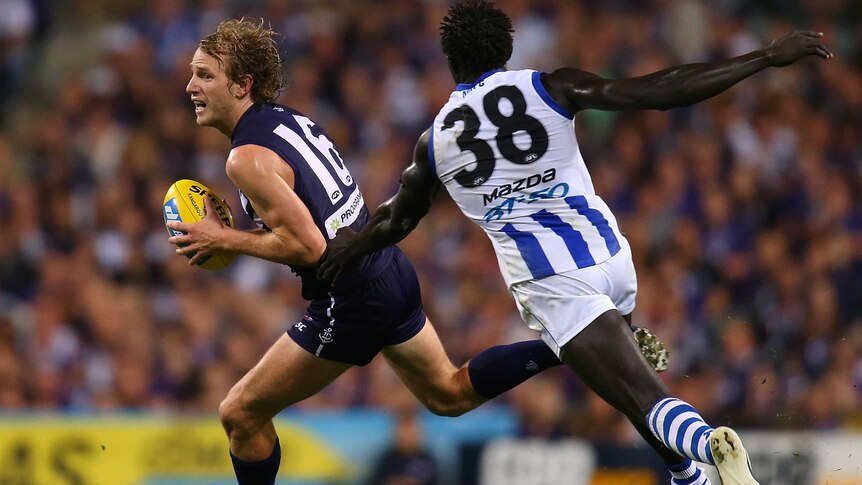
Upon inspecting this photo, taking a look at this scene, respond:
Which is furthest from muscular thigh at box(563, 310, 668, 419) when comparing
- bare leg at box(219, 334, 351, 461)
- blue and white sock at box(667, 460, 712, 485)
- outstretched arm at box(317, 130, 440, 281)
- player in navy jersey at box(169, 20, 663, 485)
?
bare leg at box(219, 334, 351, 461)

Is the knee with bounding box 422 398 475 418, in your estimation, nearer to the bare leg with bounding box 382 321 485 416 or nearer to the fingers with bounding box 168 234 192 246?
the bare leg with bounding box 382 321 485 416

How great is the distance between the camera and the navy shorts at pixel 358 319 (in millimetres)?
5688

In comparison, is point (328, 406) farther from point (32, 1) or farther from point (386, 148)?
point (32, 1)

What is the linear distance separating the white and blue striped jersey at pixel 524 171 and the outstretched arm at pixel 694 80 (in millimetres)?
270

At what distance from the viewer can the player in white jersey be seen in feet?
16.0

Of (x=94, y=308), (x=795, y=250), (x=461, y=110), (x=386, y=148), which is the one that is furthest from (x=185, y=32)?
(x=461, y=110)

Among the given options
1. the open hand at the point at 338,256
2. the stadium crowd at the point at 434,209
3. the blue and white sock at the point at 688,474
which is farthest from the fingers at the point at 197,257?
the stadium crowd at the point at 434,209

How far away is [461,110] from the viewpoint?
514 cm

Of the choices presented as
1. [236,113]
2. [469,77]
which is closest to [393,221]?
[469,77]

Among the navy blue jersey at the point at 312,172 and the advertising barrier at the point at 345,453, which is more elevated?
the navy blue jersey at the point at 312,172

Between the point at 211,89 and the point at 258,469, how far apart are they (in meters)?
1.86

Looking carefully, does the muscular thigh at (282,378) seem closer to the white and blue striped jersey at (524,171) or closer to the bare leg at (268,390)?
the bare leg at (268,390)

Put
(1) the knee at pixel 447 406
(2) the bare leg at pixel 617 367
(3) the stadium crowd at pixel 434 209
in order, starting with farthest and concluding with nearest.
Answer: (3) the stadium crowd at pixel 434 209
(1) the knee at pixel 447 406
(2) the bare leg at pixel 617 367

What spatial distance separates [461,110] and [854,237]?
6772 millimetres
